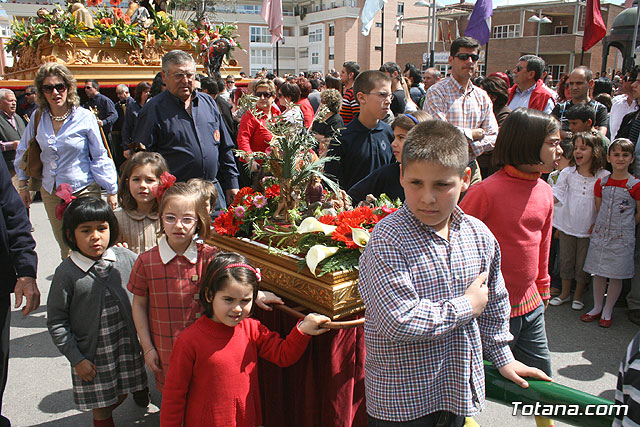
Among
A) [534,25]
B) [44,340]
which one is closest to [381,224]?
[44,340]

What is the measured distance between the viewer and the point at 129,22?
30.1 ft

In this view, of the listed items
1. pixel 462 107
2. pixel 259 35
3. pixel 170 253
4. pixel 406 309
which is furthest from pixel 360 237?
pixel 259 35

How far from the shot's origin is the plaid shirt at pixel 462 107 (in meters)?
4.55

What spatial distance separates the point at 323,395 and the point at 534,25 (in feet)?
163

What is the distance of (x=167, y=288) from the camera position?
2.43 meters

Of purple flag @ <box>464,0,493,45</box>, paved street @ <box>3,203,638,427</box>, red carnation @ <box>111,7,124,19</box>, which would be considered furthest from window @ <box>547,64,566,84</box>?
paved street @ <box>3,203,638,427</box>

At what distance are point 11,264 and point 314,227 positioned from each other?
163cm

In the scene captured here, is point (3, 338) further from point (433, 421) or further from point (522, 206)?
point (522, 206)

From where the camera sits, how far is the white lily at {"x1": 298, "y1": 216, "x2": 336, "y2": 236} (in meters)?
2.37

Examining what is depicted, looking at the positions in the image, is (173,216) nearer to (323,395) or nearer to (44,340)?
(323,395)

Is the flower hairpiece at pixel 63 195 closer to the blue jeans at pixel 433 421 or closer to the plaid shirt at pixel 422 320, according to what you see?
the plaid shirt at pixel 422 320

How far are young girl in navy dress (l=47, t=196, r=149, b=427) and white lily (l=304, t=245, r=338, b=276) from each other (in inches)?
45.3

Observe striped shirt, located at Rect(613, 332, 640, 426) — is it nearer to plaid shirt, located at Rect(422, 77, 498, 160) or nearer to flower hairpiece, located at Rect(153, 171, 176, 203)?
flower hairpiece, located at Rect(153, 171, 176, 203)

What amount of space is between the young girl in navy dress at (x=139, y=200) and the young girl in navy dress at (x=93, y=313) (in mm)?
435
